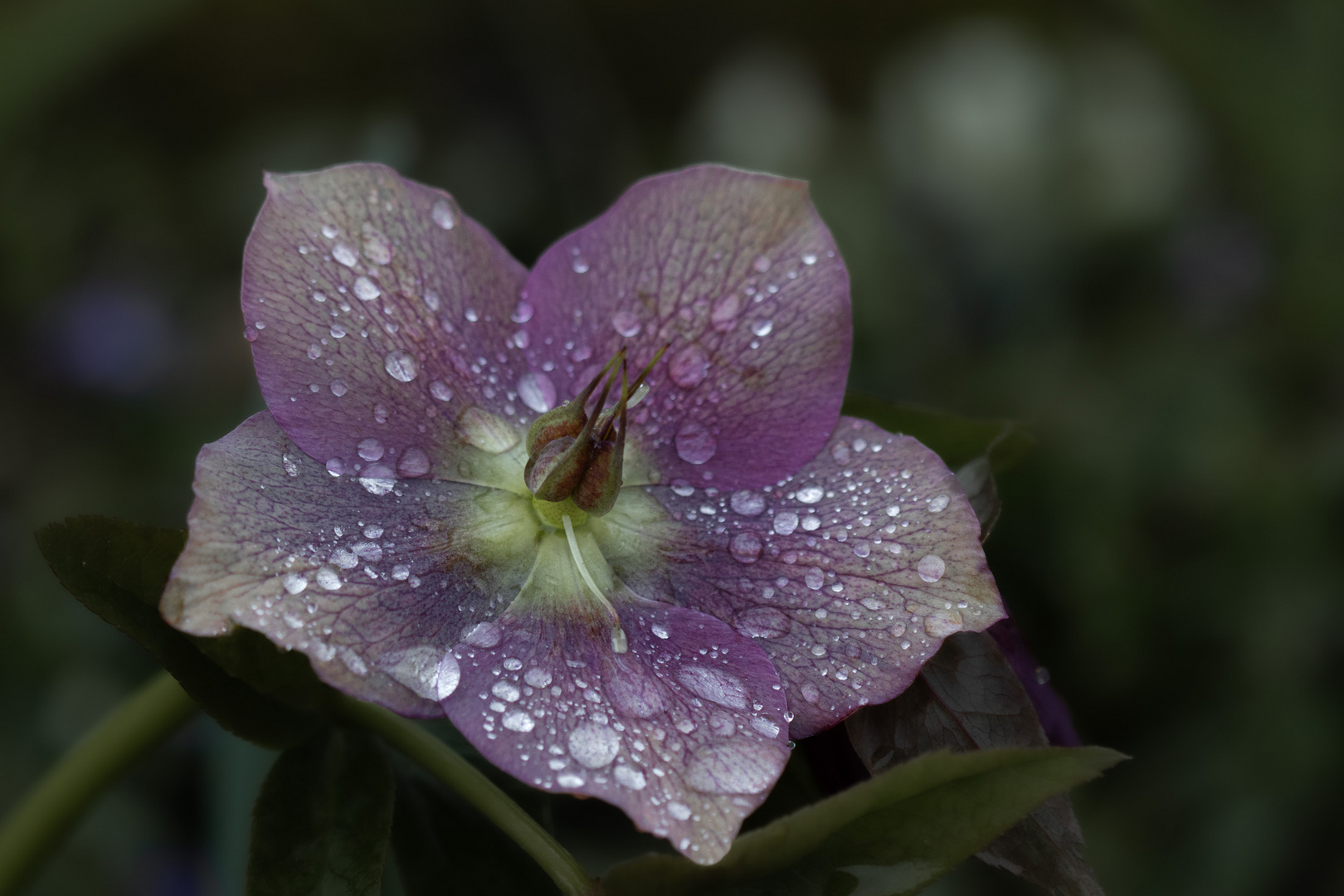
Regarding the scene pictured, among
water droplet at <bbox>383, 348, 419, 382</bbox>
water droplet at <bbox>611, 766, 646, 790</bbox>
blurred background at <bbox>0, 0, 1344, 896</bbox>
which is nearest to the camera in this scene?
water droplet at <bbox>611, 766, 646, 790</bbox>

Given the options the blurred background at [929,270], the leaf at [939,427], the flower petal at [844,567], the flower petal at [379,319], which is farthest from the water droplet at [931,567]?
the blurred background at [929,270]

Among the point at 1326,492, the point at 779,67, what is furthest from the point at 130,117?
the point at 1326,492

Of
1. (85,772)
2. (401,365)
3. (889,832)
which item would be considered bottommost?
(85,772)

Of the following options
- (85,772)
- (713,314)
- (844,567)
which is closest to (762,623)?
(844,567)

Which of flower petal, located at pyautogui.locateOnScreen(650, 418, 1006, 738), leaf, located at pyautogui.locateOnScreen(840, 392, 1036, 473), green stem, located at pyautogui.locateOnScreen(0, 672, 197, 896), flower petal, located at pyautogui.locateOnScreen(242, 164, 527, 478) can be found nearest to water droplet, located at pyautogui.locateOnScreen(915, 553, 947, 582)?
flower petal, located at pyautogui.locateOnScreen(650, 418, 1006, 738)

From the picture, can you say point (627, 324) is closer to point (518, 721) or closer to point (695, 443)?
point (695, 443)

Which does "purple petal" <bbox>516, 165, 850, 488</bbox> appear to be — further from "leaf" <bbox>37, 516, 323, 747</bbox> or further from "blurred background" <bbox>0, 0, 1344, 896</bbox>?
"blurred background" <bbox>0, 0, 1344, 896</bbox>
